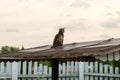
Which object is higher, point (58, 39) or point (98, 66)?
point (58, 39)

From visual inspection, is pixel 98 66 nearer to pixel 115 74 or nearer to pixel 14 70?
pixel 115 74

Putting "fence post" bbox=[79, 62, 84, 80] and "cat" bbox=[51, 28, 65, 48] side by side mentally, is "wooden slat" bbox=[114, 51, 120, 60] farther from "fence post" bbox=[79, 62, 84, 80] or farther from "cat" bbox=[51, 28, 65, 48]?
"fence post" bbox=[79, 62, 84, 80]

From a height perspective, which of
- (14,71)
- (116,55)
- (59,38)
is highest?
(59,38)

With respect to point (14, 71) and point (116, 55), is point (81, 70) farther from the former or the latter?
point (116, 55)

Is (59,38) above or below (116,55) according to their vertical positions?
above

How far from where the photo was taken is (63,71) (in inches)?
515

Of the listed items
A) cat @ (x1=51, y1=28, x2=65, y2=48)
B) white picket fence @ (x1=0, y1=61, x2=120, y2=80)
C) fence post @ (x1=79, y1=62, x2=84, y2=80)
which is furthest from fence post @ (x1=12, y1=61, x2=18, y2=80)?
fence post @ (x1=79, y1=62, x2=84, y2=80)

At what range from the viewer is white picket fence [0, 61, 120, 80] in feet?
39.6

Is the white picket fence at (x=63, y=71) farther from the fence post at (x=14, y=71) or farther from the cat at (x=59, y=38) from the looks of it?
the cat at (x=59, y=38)

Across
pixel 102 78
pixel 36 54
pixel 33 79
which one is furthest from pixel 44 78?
pixel 36 54

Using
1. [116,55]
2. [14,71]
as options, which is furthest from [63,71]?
[116,55]

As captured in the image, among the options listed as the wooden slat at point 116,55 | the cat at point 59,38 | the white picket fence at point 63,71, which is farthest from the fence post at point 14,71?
the wooden slat at point 116,55

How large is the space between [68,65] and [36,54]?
Answer: 13.7 feet

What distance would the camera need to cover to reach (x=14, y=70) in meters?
12.0
